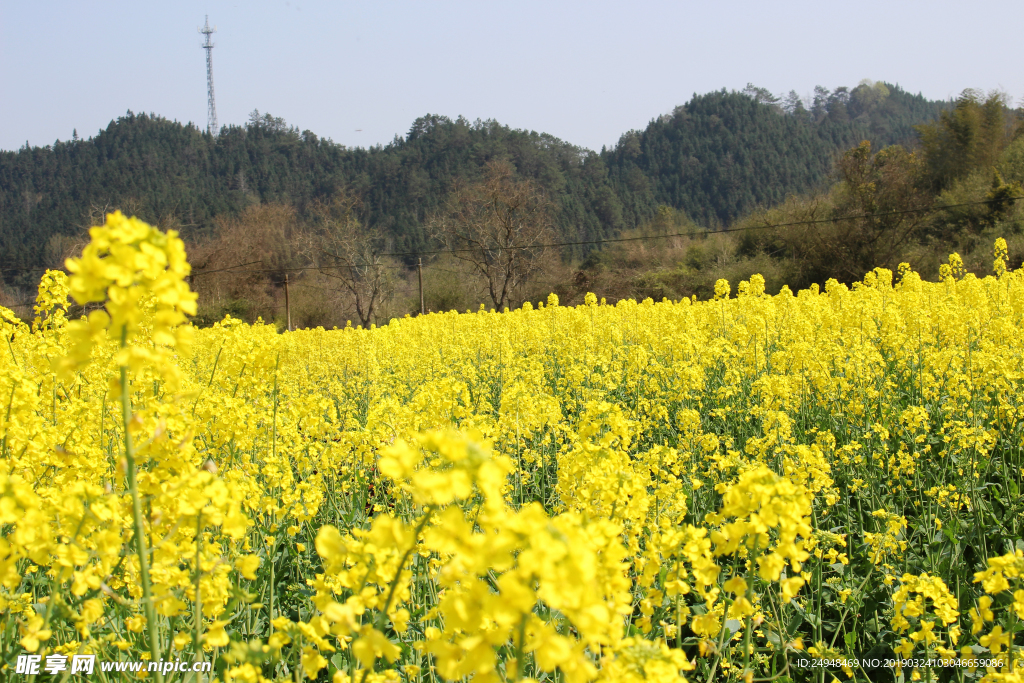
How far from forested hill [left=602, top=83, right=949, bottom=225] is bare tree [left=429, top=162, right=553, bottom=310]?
26.4 m

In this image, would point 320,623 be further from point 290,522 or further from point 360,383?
point 360,383

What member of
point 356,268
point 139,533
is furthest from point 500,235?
point 139,533

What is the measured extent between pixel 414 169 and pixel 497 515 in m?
55.3

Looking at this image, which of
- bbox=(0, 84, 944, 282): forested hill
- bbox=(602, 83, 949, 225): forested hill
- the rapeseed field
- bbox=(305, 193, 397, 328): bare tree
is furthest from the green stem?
bbox=(602, 83, 949, 225): forested hill

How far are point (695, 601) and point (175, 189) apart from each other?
5877 centimetres

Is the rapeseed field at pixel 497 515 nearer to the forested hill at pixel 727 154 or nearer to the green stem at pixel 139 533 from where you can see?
the green stem at pixel 139 533

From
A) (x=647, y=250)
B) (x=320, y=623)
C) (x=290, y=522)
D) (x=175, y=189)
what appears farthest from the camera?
(x=175, y=189)

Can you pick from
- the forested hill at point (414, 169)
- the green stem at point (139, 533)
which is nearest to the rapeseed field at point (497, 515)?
the green stem at point (139, 533)

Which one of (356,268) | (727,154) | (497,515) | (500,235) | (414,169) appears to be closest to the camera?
(497,515)

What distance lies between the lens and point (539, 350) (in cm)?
973

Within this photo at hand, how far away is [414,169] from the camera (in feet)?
176

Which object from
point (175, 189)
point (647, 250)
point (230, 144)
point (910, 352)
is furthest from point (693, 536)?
point (230, 144)

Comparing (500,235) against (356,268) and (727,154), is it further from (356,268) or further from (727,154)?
(727,154)

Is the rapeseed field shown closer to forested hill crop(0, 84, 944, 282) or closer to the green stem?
the green stem
